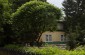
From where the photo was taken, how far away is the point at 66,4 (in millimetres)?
53250

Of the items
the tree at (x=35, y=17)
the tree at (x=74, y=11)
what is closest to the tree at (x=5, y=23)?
the tree at (x=35, y=17)

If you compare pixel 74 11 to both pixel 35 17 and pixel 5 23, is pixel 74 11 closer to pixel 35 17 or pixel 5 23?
pixel 5 23

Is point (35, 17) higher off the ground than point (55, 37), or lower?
higher

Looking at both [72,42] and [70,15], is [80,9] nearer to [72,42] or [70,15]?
[70,15]

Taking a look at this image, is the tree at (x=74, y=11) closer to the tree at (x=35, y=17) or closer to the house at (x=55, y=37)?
the house at (x=55, y=37)

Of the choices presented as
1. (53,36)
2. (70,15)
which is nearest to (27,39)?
(53,36)

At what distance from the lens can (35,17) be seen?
21953mm

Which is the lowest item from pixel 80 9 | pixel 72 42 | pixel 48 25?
pixel 72 42

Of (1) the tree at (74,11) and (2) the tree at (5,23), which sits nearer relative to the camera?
(2) the tree at (5,23)

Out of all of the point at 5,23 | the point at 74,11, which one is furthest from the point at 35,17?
the point at 74,11

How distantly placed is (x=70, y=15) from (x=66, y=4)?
253 centimetres

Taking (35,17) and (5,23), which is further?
(5,23)

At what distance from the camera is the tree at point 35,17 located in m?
22.0

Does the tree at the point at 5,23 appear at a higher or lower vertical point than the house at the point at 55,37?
higher
